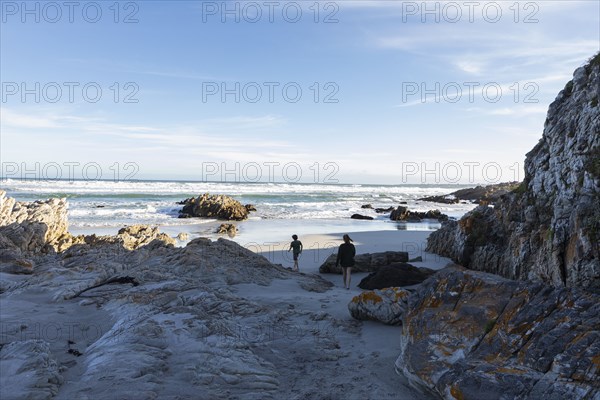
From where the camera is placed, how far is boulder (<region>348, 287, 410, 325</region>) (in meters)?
7.30

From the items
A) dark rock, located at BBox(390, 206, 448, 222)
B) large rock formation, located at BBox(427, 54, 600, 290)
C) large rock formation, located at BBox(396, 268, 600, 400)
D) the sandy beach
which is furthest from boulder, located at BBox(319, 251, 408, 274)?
dark rock, located at BBox(390, 206, 448, 222)

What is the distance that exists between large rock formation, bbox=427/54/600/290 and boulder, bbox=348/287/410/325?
7.95ft

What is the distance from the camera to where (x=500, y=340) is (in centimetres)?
457

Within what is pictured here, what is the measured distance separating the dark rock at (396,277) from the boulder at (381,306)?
130 inches

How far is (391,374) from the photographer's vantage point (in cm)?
550

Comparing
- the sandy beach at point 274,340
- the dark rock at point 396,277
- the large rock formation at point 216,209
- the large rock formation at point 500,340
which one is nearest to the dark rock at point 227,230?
the large rock formation at point 216,209

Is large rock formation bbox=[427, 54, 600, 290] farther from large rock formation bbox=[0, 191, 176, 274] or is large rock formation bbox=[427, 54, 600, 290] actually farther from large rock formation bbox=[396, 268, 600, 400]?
large rock formation bbox=[0, 191, 176, 274]

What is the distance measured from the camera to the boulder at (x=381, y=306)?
24.0 ft

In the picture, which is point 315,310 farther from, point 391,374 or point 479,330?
point 479,330

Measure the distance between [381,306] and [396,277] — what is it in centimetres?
388

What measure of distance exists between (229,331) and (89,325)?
2621 millimetres

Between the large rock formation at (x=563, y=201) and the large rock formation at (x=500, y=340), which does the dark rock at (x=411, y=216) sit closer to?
the large rock formation at (x=563, y=201)

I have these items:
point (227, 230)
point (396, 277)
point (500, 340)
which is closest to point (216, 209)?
point (227, 230)

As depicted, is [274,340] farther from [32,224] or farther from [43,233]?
[32,224]
